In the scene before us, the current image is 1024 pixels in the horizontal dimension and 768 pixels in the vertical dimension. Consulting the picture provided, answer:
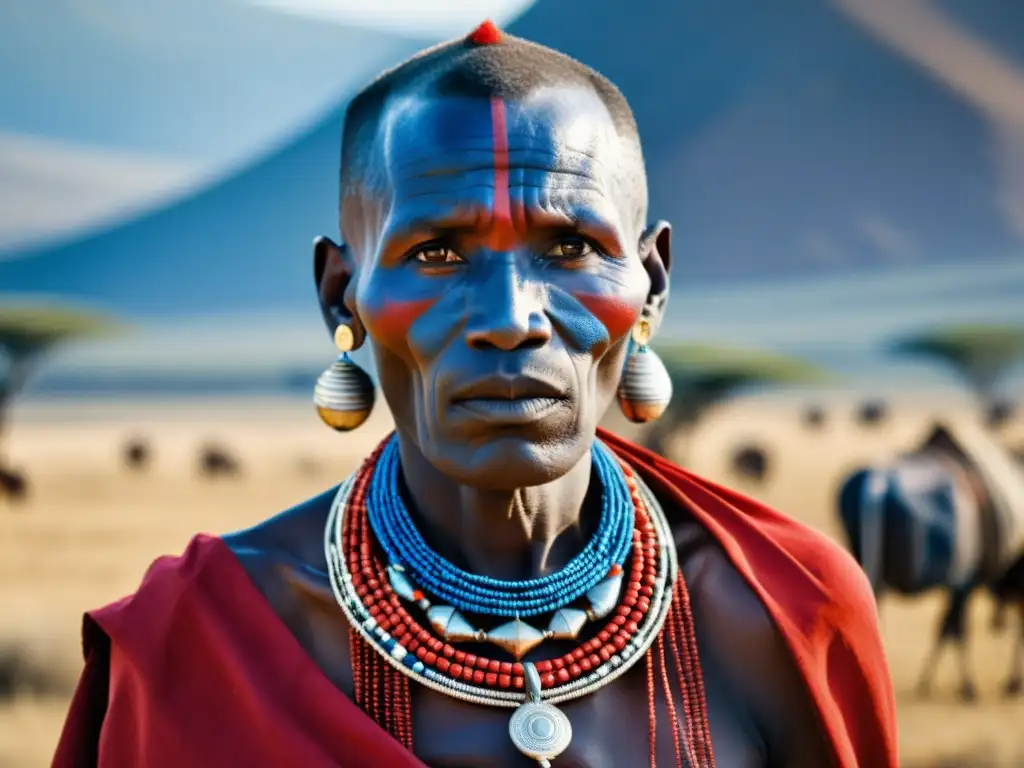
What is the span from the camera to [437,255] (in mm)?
2201

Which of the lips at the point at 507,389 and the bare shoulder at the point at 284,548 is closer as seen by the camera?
the lips at the point at 507,389

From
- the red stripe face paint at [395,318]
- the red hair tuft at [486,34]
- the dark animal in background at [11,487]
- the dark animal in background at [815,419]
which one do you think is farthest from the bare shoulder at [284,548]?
the dark animal in background at [815,419]

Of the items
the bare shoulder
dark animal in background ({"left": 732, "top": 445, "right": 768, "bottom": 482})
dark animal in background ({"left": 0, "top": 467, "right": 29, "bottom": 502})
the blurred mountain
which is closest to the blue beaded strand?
the bare shoulder

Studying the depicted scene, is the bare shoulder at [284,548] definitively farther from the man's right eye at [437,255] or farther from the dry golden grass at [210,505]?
the dry golden grass at [210,505]

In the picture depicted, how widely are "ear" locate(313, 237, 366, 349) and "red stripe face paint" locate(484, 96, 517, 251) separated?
360 millimetres

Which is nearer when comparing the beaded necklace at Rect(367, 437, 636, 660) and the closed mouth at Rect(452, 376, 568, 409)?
the closed mouth at Rect(452, 376, 568, 409)

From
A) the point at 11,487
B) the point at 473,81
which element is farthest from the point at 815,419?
the point at 473,81

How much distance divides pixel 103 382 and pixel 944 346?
36.2 meters

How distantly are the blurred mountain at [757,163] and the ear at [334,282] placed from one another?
164 ft

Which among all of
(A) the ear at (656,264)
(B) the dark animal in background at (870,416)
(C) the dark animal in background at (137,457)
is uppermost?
(B) the dark animal in background at (870,416)

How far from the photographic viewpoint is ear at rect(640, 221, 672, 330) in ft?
8.14

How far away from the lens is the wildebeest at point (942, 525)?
1005 centimetres

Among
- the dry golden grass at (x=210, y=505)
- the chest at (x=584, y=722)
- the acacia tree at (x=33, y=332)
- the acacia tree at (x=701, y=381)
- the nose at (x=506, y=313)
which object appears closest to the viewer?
the nose at (x=506, y=313)

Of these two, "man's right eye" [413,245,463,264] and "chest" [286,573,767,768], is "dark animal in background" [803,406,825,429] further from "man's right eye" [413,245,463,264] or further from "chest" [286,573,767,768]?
"man's right eye" [413,245,463,264]
